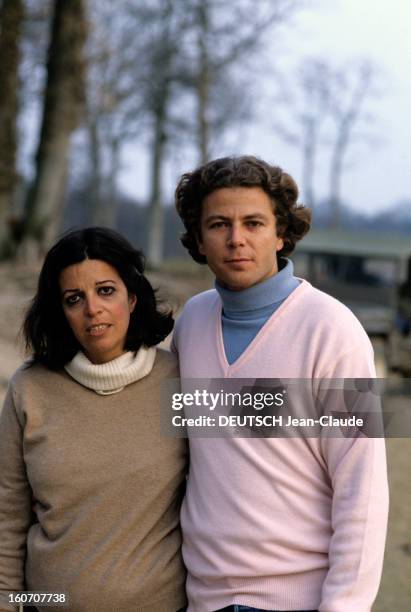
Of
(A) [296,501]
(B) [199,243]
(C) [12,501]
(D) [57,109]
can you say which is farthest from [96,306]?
(D) [57,109]

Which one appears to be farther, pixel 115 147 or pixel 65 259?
pixel 115 147

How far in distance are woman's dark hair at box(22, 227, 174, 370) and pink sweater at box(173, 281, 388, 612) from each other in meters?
0.36

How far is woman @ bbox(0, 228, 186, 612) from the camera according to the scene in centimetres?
203

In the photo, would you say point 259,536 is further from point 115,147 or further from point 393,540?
point 115,147

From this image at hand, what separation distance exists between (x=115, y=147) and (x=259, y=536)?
28.1 meters

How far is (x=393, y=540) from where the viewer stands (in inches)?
202

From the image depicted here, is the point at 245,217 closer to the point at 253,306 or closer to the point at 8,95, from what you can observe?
the point at 253,306

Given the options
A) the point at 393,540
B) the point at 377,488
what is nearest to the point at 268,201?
the point at 377,488

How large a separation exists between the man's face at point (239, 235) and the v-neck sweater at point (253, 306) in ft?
0.08

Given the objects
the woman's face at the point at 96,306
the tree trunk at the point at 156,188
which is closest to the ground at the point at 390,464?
the woman's face at the point at 96,306

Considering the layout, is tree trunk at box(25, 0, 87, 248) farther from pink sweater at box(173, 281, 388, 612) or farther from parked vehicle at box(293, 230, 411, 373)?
pink sweater at box(173, 281, 388, 612)

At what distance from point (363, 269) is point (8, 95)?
718 centimetres

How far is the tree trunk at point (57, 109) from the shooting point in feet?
43.2

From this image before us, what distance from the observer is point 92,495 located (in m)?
2.04
